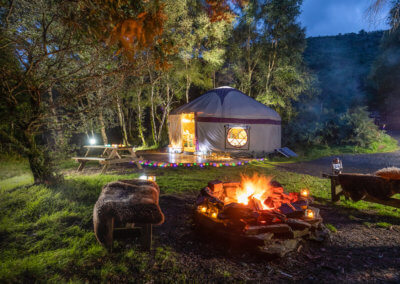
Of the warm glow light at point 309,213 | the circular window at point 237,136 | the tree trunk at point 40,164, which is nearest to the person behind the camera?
the warm glow light at point 309,213

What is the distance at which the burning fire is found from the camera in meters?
2.77

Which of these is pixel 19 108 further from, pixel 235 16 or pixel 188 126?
pixel 235 16

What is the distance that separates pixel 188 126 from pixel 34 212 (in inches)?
419

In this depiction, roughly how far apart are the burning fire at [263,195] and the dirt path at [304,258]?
1.96 ft

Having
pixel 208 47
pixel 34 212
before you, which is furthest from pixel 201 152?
pixel 34 212

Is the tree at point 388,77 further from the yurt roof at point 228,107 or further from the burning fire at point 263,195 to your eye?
the burning fire at point 263,195

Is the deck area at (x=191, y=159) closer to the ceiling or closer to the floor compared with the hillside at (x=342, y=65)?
closer to the floor

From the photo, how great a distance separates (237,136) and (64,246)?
9.99 meters

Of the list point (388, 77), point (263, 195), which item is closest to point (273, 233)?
point (263, 195)

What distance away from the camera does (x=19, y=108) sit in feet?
12.2

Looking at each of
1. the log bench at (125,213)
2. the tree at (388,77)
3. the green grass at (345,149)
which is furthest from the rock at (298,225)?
the tree at (388,77)

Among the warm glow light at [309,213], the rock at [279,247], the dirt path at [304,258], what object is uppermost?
the warm glow light at [309,213]

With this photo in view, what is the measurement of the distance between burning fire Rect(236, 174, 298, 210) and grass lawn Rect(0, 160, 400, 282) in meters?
1.11

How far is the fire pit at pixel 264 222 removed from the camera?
222cm
